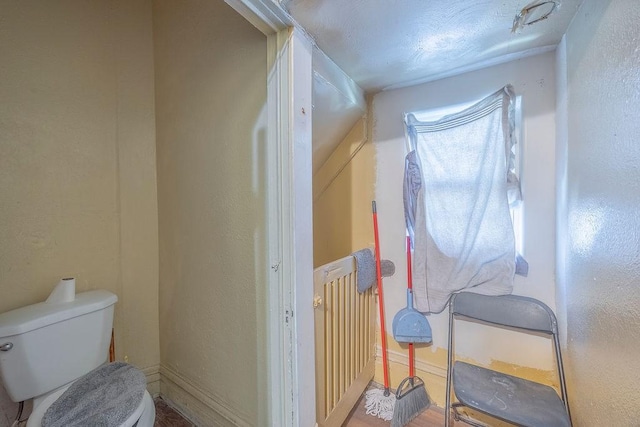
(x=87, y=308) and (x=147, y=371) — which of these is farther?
(x=147, y=371)

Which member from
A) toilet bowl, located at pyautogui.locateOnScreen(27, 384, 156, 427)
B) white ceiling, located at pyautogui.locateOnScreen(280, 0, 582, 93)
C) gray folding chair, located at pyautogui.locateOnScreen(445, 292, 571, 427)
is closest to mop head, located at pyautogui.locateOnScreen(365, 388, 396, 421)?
gray folding chair, located at pyautogui.locateOnScreen(445, 292, 571, 427)

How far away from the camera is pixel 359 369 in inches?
54.9

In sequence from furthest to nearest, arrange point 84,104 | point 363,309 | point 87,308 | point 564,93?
point 363,309 → point 84,104 → point 87,308 → point 564,93

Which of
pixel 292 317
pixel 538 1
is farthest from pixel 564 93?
pixel 292 317

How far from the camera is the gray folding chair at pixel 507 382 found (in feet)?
3.05

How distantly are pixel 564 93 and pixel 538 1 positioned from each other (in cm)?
38

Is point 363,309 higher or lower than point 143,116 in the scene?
lower

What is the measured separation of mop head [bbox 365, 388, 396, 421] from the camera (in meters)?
1.34

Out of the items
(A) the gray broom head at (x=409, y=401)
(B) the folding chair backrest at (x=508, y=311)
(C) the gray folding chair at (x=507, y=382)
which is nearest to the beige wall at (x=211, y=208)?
(A) the gray broom head at (x=409, y=401)

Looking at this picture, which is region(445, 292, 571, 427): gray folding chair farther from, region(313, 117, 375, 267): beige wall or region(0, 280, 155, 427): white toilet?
region(0, 280, 155, 427): white toilet

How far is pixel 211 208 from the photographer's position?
46.7 inches

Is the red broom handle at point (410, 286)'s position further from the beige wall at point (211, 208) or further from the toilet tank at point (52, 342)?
the toilet tank at point (52, 342)

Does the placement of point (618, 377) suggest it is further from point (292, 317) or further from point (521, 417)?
point (292, 317)

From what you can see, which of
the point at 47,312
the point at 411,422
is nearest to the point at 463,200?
the point at 411,422
